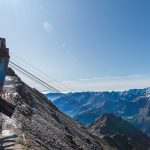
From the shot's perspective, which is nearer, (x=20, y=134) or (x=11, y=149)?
(x=11, y=149)

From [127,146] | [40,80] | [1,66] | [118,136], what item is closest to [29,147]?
[1,66]

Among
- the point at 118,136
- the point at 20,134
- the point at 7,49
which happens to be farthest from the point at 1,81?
the point at 118,136

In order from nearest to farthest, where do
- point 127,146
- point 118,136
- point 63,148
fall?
point 63,148 < point 127,146 < point 118,136

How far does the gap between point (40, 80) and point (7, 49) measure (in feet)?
26.2

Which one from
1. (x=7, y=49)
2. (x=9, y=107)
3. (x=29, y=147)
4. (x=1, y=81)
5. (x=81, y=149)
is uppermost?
(x=7, y=49)

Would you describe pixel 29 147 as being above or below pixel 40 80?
below

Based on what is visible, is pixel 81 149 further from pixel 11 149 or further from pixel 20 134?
pixel 11 149

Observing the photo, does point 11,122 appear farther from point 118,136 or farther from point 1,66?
point 118,136

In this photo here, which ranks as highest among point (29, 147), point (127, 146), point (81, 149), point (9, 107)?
point (9, 107)

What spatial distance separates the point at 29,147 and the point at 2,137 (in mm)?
2312

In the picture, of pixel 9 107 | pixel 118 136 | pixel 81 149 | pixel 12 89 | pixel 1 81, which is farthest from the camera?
pixel 118 136

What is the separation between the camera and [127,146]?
163000 mm

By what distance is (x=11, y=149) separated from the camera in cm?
2192

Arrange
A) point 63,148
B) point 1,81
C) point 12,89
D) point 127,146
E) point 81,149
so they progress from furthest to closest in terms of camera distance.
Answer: point 127,146
point 12,89
point 81,149
point 63,148
point 1,81
